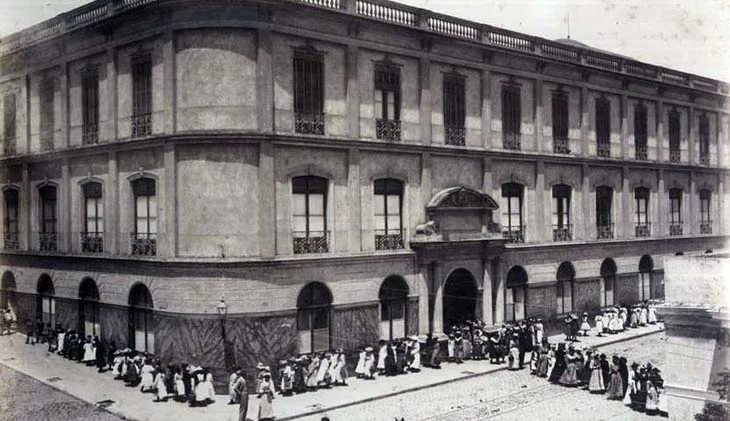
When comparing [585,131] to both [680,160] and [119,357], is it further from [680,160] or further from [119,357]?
[119,357]

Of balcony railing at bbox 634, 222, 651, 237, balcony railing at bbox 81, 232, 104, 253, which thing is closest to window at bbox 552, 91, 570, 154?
balcony railing at bbox 634, 222, 651, 237

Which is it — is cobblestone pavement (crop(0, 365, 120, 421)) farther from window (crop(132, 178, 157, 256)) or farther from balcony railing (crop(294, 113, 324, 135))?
balcony railing (crop(294, 113, 324, 135))

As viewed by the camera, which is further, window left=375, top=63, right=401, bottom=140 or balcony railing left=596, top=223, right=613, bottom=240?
balcony railing left=596, top=223, right=613, bottom=240

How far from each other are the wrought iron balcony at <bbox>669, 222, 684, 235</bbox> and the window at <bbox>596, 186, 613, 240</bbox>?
20.6 feet

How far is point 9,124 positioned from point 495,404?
24.8 metres

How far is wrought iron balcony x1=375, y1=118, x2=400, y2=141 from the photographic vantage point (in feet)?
85.6

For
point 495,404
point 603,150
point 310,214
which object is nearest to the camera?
point 495,404

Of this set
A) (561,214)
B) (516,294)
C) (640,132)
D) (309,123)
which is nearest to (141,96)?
(309,123)

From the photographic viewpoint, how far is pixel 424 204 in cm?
2744

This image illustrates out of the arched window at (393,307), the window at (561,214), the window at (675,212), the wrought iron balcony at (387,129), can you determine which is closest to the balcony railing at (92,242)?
the arched window at (393,307)

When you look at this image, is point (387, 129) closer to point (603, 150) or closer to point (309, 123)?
point (309, 123)

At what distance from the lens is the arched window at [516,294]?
101 feet

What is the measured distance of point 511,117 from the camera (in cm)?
3109

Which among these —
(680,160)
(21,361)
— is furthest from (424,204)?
(680,160)
